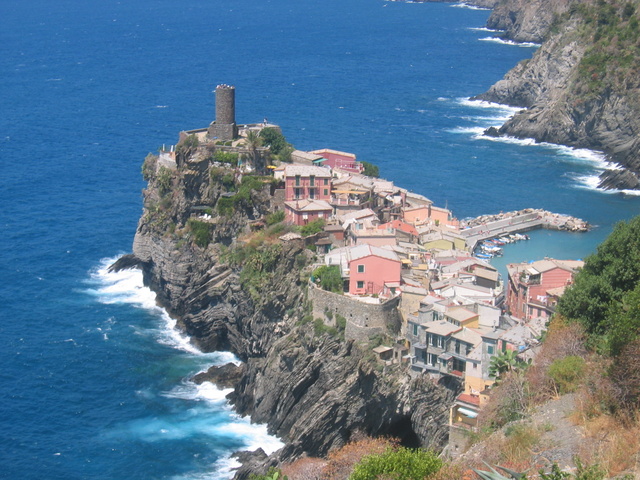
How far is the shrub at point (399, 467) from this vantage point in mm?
32125

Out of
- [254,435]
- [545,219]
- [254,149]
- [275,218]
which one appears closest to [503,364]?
[254,435]

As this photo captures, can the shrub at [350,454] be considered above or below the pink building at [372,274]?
below

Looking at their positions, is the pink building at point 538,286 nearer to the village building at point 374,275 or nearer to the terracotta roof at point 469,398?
the village building at point 374,275

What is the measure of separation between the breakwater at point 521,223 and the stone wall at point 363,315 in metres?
29.3

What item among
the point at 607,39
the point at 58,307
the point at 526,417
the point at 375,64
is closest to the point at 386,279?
the point at 526,417

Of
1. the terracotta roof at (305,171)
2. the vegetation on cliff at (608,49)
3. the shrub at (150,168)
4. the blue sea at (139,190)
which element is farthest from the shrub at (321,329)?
the vegetation on cliff at (608,49)

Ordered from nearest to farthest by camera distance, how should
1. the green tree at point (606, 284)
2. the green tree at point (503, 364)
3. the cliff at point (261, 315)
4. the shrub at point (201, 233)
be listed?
1. the green tree at point (606, 284)
2. the green tree at point (503, 364)
3. the cliff at point (261, 315)
4. the shrub at point (201, 233)

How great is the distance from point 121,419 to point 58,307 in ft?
59.3

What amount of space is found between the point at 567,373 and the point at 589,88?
8817cm

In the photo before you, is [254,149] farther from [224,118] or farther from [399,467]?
[399,467]

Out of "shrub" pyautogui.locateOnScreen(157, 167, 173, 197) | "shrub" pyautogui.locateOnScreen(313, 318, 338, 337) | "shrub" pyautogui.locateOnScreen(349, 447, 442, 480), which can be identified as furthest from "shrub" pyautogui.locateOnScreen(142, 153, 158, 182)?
"shrub" pyautogui.locateOnScreen(349, 447, 442, 480)

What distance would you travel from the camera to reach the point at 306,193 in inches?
2717

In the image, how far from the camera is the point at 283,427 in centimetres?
5628

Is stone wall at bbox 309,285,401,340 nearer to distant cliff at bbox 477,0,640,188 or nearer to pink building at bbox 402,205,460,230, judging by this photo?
pink building at bbox 402,205,460,230
